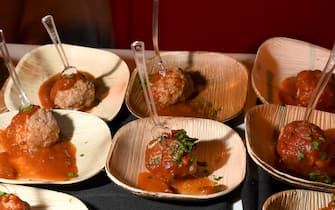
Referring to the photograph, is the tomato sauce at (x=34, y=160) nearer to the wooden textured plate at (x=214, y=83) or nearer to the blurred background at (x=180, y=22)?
the wooden textured plate at (x=214, y=83)

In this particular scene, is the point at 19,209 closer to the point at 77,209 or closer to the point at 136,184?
the point at 77,209

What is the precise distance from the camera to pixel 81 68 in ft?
9.91

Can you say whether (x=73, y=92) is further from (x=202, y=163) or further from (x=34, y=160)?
(x=202, y=163)

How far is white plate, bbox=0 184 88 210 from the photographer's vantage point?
7.06ft

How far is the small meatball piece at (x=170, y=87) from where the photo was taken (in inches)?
105

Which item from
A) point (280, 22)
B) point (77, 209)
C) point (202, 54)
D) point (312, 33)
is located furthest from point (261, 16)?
point (77, 209)

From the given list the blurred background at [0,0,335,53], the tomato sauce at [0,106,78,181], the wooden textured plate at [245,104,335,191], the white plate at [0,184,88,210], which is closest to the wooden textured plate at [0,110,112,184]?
the tomato sauce at [0,106,78,181]

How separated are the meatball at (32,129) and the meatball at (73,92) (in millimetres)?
230

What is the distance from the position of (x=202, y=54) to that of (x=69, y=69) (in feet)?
2.58

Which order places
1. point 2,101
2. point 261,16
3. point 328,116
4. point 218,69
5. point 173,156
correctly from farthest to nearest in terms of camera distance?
point 261,16
point 218,69
point 2,101
point 328,116
point 173,156

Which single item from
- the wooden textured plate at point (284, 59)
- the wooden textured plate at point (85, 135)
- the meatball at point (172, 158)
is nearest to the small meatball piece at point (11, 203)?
the wooden textured plate at point (85, 135)

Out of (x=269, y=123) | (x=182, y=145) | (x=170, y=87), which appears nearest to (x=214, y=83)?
(x=170, y=87)

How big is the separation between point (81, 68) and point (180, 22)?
115 cm

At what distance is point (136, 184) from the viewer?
2.28 metres
